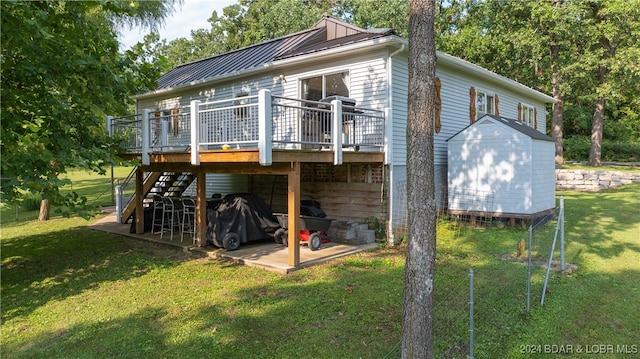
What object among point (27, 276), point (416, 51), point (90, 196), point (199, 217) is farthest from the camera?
point (90, 196)

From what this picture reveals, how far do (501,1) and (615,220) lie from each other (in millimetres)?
16263

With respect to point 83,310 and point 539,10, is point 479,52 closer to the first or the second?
point 539,10

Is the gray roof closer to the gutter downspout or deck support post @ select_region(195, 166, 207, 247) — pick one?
the gutter downspout

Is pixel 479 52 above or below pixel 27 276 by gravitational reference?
above

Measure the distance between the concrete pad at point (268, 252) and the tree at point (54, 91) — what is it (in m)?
2.55

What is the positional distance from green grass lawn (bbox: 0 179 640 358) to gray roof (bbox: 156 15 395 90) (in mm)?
5653

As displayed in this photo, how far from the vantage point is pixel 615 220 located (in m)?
10.0

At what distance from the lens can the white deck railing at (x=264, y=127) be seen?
620cm

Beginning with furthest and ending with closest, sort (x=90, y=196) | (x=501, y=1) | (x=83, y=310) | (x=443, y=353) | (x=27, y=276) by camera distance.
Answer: (x=501, y=1)
(x=90, y=196)
(x=27, y=276)
(x=83, y=310)
(x=443, y=353)

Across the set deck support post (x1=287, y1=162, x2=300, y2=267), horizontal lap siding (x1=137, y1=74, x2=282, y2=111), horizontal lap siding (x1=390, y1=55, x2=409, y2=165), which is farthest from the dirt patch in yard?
horizontal lap siding (x1=137, y1=74, x2=282, y2=111)

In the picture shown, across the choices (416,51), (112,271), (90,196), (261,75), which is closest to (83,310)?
(112,271)

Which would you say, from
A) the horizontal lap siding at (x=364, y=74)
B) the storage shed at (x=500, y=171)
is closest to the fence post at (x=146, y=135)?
the horizontal lap siding at (x=364, y=74)

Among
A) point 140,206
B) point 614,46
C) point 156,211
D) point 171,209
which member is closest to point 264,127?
point 171,209

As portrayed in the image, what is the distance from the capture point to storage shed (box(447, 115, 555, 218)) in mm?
8836
